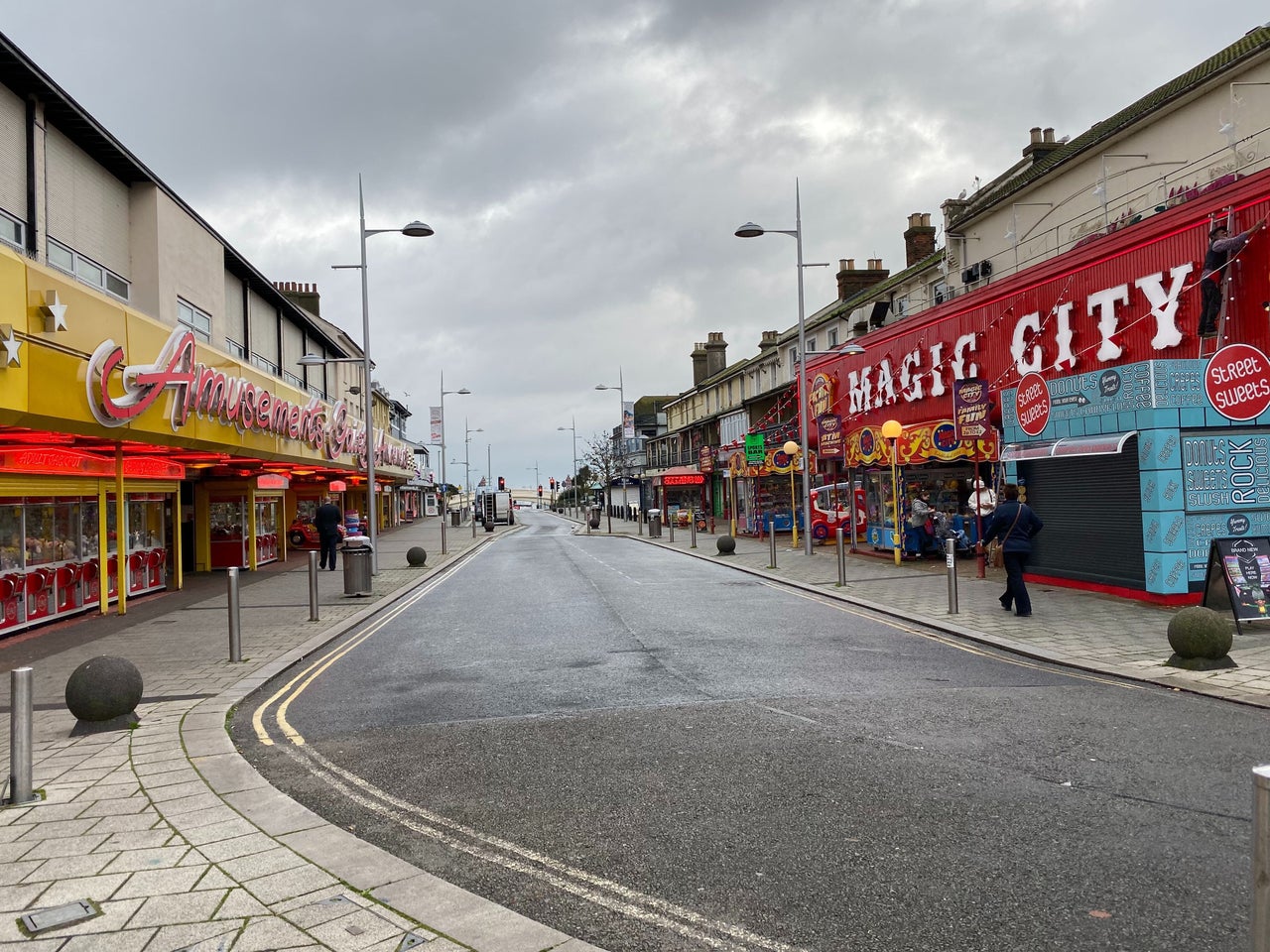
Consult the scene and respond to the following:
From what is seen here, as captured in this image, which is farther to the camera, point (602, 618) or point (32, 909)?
point (602, 618)

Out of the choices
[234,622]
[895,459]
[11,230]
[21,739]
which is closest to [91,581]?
[11,230]

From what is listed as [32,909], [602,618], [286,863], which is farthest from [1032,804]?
[602,618]

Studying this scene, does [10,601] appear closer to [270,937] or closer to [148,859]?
[148,859]

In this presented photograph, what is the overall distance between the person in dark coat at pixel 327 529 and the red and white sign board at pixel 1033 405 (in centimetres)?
1683

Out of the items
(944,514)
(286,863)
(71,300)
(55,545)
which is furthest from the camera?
(944,514)

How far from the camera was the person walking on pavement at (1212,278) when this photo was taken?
47.7ft

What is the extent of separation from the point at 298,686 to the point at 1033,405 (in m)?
13.2

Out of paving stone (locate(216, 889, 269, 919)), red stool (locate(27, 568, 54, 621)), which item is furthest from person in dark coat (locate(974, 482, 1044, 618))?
red stool (locate(27, 568, 54, 621))

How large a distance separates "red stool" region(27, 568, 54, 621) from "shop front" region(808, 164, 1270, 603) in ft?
54.5

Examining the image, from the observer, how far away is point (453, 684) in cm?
852

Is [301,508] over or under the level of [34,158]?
under

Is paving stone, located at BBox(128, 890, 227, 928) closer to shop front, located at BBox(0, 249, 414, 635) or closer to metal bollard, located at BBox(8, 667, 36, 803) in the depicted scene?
metal bollard, located at BBox(8, 667, 36, 803)

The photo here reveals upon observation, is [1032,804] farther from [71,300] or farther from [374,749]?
[71,300]

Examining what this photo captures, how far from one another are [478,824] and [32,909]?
6.91 ft
